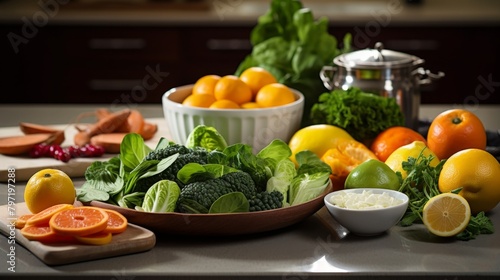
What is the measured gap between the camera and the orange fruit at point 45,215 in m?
1.40

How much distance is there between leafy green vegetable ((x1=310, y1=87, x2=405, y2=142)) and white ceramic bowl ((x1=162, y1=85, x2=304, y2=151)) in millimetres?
89

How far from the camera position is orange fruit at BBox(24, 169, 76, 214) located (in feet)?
4.94

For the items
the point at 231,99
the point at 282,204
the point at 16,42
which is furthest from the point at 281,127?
the point at 16,42

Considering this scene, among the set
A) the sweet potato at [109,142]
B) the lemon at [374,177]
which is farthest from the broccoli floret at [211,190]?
the sweet potato at [109,142]

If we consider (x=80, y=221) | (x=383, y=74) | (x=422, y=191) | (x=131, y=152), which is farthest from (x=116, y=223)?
(x=383, y=74)

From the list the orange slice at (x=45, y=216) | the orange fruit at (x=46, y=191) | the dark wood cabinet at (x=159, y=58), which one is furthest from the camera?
the dark wood cabinet at (x=159, y=58)

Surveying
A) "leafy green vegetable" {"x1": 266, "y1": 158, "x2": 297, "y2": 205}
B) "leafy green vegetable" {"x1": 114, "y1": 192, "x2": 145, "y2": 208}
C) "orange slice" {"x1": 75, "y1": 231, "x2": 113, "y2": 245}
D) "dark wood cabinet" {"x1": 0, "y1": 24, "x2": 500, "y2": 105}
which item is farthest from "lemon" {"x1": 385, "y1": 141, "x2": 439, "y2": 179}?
"dark wood cabinet" {"x1": 0, "y1": 24, "x2": 500, "y2": 105}

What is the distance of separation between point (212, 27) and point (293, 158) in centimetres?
237

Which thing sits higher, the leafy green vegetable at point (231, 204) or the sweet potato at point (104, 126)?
the leafy green vegetable at point (231, 204)

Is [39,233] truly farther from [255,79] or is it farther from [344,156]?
[255,79]

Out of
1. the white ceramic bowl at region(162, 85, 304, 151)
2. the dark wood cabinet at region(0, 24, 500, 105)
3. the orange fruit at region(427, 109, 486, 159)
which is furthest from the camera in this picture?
the dark wood cabinet at region(0, 24, 500, 105)

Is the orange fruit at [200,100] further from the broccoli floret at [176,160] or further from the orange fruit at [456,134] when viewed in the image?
the orange fruit at [456,134]

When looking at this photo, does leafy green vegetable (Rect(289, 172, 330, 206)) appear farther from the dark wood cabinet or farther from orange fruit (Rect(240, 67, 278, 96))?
the dark wood cabinet

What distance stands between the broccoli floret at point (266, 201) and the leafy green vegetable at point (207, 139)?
246mm
